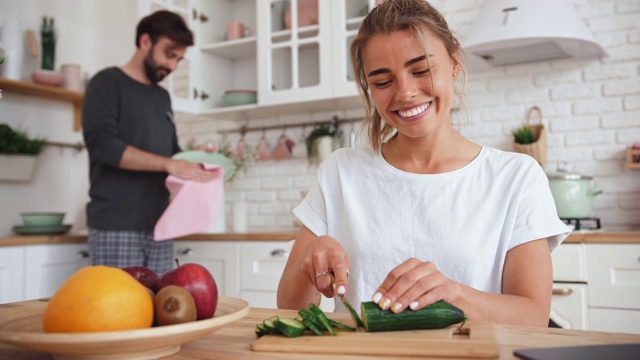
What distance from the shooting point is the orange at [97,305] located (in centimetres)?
67

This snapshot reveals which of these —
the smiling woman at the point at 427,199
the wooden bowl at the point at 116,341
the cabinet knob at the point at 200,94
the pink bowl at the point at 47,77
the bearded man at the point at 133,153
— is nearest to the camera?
the wooden bowl at the point at 116,341

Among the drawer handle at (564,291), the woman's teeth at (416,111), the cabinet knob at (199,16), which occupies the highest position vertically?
the cabinet knob at (199,16)

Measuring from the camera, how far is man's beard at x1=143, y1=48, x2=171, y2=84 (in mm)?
2635

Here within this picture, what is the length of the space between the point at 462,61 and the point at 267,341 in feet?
3.10

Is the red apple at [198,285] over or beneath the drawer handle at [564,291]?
over

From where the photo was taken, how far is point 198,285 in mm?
783

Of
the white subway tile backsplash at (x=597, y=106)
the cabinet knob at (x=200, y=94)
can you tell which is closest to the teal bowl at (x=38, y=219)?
the cabinet knob at (x=200, y=94)

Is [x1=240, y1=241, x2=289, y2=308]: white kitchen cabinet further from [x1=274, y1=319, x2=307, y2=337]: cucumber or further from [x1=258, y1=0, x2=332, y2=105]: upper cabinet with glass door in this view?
[x1=274, y1=319, x2=307, y2=337]: cucumber

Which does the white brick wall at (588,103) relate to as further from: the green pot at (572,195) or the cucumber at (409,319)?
the cucumber at (409,319)

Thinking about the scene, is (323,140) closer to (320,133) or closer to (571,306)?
(320,133)

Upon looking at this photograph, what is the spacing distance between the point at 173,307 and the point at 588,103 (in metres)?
2.60

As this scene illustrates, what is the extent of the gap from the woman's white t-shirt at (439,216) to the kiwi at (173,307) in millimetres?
675

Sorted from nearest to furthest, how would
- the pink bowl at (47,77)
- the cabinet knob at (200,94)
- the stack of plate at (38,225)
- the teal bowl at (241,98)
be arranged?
the stack of plate at (38,225), the pink bowl at (47,77), the teal bowl at (241,98), the cabinet knob at (200,94)

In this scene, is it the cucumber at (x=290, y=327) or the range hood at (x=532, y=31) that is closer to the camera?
the cucumber at (x=290, y=327)
